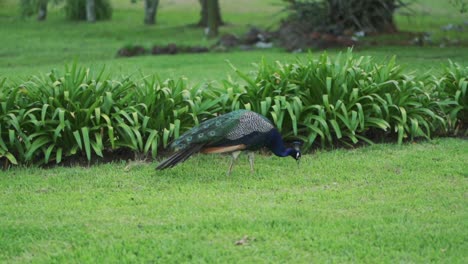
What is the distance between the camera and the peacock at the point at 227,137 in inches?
275

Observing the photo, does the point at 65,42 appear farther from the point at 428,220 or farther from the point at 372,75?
the point at 428,220

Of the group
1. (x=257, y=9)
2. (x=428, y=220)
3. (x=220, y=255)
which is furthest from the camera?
(x=257, y=9)

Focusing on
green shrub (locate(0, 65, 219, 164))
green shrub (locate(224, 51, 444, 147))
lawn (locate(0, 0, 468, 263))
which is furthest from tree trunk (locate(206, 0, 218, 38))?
lawn (locate(0, 0, 468, 263))

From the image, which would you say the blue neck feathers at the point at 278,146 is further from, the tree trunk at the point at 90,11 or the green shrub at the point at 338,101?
the tree trunk at the point at 90,11

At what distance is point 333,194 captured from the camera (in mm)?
6418

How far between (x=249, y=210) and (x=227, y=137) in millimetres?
1187

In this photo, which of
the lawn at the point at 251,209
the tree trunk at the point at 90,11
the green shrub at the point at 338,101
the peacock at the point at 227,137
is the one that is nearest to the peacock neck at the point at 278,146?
the peacock at the point at 227,137

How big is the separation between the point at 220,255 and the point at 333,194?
164cm

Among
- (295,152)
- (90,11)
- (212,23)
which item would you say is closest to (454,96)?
(295,152)

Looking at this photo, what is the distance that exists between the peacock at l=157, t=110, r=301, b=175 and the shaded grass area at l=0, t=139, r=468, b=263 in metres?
0.24

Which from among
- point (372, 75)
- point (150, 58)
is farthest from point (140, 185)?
point (150, 58)

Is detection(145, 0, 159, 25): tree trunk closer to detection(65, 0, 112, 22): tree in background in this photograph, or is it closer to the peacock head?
detection(65, 0, 112, 22): tree in background

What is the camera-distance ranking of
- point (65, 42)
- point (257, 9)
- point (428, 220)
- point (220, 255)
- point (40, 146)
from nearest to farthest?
point (220, 255), point (428, 220), point (40, 146), point (65, 42), point (257, 9)

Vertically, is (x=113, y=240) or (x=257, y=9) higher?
(x=113, y=240)
